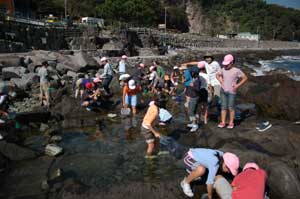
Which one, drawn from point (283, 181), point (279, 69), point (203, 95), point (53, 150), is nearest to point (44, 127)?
point (53, 150)

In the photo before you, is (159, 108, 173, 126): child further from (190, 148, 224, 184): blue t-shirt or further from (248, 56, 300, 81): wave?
(248, 56, 300, 81): wave

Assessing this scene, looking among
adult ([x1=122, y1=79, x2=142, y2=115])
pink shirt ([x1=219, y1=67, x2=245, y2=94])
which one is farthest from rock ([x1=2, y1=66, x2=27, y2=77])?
pink shirt ([x1=219, y1=67, x2=245, y2=94])

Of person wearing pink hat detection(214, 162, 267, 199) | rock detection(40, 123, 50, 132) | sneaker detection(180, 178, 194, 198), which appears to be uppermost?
person wearing pink hat detection(214, 162, 267, 199)

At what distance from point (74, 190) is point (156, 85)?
33.8 feet

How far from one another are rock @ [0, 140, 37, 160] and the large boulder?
813 cm

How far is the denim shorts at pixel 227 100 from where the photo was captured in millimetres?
9355

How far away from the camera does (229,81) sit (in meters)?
9.17

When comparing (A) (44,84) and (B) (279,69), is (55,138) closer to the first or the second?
(A) (44,84)

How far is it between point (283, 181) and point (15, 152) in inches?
255

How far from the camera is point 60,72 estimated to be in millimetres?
21609

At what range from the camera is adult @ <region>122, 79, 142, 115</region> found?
12.4 m

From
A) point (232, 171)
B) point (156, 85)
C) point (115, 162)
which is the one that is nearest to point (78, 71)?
point (156, 85)

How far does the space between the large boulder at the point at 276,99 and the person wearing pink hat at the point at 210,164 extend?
21.7ft

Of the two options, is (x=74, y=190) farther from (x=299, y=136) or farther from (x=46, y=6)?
(x=46, y=6)
